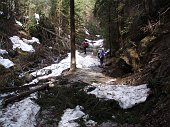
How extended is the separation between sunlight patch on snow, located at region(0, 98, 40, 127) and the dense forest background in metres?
4.29

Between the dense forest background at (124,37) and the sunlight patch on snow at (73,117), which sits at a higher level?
the dense forest background at (124,37)

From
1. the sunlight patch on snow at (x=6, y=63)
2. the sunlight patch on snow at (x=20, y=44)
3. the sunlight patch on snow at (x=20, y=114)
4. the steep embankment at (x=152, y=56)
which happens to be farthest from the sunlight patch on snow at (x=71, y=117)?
the sunlight patch on snow at (x=20, y=44)

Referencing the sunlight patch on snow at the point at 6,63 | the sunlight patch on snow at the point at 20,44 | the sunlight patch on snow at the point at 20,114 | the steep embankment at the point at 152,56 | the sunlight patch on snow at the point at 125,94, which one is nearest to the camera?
the steep embankment at the point at 152,56

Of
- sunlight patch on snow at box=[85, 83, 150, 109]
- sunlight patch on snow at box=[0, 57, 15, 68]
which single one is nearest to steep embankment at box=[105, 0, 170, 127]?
sunlight patch on snow at box=[85, 83, 150, 109]

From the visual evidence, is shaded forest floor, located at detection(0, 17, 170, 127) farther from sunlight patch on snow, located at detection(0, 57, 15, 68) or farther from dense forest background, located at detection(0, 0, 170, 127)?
sunlight patch on snow, located at detection(0, 57, 15, 68)

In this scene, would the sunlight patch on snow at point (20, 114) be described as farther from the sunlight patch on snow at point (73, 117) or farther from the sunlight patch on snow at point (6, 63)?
the sunlight patch on snow at point (6, 63)

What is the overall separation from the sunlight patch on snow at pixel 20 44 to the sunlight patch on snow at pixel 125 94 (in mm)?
18664

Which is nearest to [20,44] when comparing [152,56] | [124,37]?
[124,37]

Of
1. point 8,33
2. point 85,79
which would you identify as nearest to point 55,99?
point 85,79

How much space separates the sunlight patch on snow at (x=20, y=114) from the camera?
474 inches

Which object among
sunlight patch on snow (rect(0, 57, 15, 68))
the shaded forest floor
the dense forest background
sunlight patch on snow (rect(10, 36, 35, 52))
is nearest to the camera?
the shaded forest floor

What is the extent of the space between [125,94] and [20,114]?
4.24 meters

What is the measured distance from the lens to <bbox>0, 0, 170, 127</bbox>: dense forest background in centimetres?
1257

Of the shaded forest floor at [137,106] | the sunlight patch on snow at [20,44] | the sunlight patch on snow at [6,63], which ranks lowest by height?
the shaded forest floor at [137,106]
